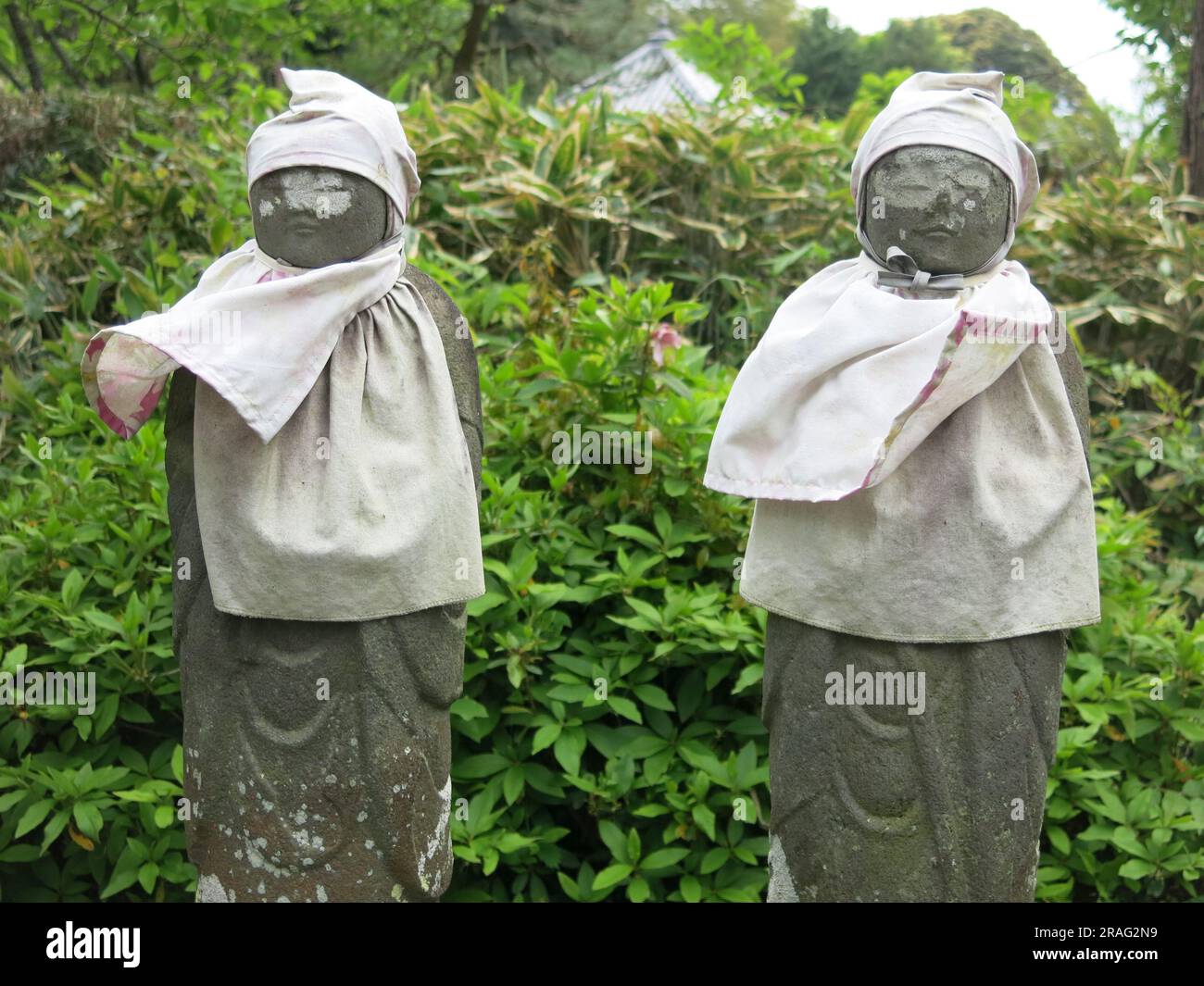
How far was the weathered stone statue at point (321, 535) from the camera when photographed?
8.32ft

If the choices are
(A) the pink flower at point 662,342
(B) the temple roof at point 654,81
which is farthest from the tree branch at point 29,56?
(B) the temple roof at point 654,81

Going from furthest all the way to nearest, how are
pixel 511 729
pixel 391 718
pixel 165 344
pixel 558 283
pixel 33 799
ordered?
1. pixel 558 283
2. pixel 511 729
3. pixel 33 799
4. pixel 391 718
5. pixel 165 344

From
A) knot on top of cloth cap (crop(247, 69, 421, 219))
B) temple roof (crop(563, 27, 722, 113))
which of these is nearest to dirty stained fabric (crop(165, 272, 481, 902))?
knot on top of cloth cap (crop(247, 69, 421, 219))

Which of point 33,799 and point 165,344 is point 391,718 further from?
point 33,799

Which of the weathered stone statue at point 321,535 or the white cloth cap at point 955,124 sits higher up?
the white cloth cap at point 955,124

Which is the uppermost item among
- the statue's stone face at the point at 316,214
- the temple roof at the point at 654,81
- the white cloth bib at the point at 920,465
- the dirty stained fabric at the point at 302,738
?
the temple roof at the point at 654,81

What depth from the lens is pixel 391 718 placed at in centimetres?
265

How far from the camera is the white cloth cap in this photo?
2443mm

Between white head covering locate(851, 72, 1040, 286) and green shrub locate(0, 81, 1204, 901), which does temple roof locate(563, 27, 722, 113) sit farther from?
white head covering locate(851, 72, 1040, 286)

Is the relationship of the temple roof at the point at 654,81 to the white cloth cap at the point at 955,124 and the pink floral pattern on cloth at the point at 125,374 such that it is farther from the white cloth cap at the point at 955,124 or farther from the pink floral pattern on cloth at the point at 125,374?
the pink floral pattern on cloth at the point at 125,374

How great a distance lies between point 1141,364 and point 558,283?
2473 millimetres

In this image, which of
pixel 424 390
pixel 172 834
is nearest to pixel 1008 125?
pixel 424 390

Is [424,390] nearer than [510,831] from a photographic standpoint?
Yes

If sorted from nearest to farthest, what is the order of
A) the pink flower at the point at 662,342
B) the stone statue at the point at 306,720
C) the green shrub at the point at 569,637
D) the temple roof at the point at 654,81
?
the stone statue at the point at 306,720, the green shrub at the point at 569,637, the pink flower at the point at 662,342, the temple roof at the point at 654,81
